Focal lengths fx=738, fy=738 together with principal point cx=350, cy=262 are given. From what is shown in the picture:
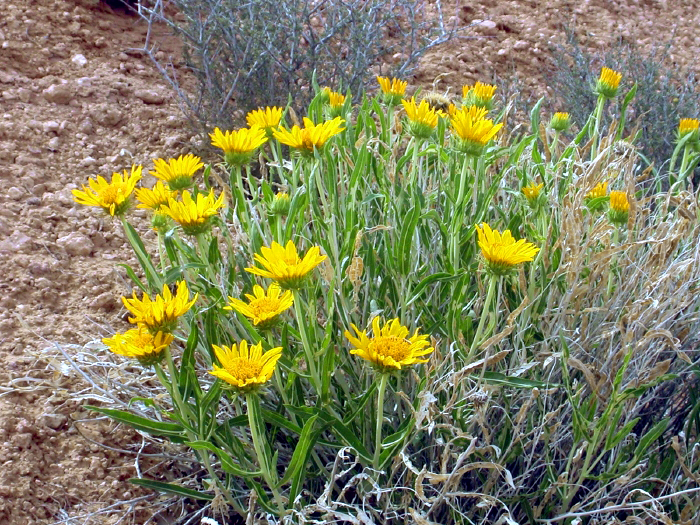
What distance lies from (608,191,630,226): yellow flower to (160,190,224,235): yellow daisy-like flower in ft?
3.07

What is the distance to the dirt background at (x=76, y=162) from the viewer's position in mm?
1915

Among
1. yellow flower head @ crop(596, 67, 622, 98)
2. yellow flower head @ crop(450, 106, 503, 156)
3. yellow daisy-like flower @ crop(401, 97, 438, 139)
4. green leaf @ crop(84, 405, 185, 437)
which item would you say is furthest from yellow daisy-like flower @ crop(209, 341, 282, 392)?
yellow flower head @ crop(596, 67, 622, 98)

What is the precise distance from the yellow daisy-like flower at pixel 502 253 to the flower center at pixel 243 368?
1.58ft

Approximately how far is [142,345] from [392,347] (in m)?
0.46

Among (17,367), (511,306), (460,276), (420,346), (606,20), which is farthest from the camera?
(606,20)

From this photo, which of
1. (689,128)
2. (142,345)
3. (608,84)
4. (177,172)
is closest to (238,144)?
(177,172)

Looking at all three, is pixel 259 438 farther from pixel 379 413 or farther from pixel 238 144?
pixel 238 144

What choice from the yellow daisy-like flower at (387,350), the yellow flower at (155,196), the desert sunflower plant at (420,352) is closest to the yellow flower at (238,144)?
the desert sunflower plant at (420,352)

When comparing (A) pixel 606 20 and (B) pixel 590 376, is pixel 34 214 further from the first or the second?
(A) pixel 606 20

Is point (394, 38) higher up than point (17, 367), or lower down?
higher up

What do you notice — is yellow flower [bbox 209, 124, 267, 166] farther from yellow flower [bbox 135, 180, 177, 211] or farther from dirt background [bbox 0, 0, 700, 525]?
dirt background [bbox 0, 0, 700, 525]

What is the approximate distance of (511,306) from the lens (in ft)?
6.16

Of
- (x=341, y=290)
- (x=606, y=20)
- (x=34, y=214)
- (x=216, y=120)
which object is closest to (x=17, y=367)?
(x=34, y=214)

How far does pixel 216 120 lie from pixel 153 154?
313mm
